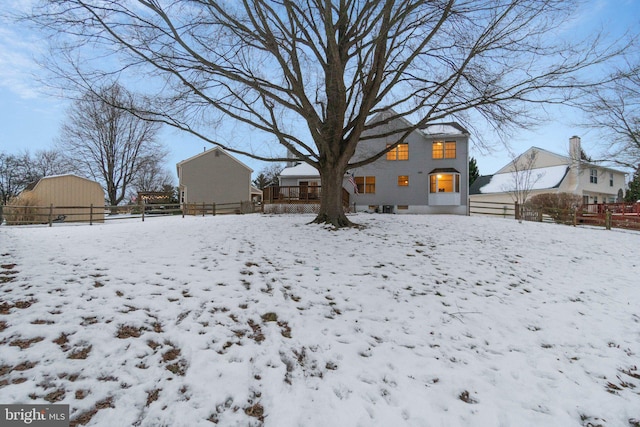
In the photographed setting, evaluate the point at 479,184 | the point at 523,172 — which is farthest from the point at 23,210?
the point at 523,172

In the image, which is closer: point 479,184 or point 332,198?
point 332,198

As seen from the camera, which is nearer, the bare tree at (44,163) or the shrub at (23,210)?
the shrub at (23,210)

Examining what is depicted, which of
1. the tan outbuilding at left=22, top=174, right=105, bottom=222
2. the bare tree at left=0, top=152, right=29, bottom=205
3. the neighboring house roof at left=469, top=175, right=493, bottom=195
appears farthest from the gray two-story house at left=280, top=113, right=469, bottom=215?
the bare tree at left=0, top=152, right=29, bottom=205

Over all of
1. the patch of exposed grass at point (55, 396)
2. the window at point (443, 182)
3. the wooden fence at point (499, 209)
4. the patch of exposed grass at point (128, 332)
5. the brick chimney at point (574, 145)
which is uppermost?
the brick chimney at point (574, 145)

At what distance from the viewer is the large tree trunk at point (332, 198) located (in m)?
10.1

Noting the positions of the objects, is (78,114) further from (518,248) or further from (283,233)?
(518,248)

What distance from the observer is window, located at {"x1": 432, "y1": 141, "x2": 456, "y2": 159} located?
20766 mm

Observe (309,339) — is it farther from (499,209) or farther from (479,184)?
(479,184)

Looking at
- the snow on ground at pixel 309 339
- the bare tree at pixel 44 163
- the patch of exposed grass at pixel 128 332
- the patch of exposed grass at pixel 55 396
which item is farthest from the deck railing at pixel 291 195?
the bare tree at pixel 44 163

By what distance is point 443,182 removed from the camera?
68.0ft

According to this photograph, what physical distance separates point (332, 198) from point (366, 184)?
11940mm

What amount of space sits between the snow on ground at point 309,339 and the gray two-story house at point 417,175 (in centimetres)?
1429
